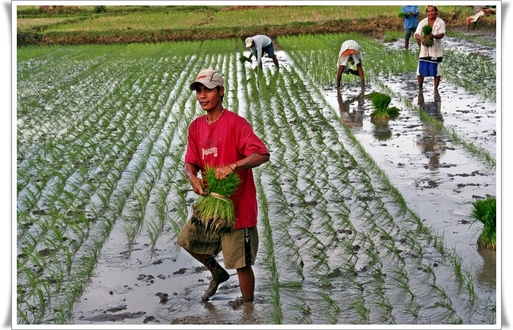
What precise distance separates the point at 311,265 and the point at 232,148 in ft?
3.64

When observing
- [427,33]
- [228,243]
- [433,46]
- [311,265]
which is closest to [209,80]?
[228,243]

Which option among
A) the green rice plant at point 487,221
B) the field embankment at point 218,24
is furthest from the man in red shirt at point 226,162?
A: the field embankment at point 218,24

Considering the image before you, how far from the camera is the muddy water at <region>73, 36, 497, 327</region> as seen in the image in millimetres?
3967

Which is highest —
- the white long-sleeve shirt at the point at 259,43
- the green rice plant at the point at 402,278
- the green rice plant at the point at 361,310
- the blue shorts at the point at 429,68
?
the white long-sleeve shirt at the point at 259,43

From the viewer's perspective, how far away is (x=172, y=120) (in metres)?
9.48

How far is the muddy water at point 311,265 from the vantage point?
13.0ft

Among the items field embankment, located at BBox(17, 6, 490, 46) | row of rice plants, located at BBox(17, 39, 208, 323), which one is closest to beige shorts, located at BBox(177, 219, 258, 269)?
row of rice plants, located at BBox(17, 39, 208, 323)

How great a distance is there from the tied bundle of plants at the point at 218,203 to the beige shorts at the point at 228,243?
5cm

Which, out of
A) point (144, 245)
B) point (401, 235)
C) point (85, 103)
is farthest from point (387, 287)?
point (85, 103)

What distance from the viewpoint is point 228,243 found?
154 inches

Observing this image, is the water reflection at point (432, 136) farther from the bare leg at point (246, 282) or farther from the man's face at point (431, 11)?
the bare leg at point (246, 282)

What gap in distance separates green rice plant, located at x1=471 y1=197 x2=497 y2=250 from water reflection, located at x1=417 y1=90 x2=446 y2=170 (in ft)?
6.09

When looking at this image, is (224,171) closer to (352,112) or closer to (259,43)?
(352,112)
